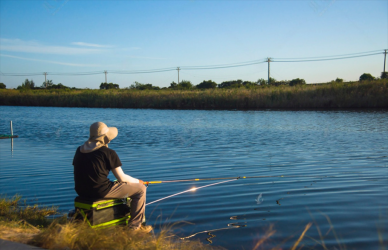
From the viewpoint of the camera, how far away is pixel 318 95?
3475 centimetres

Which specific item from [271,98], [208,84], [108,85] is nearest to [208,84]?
[208,84]

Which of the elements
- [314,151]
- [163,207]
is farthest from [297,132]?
[163,207]

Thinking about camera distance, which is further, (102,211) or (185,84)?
(185,84)

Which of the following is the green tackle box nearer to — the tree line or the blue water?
the blue water

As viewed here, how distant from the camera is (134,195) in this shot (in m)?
4.76

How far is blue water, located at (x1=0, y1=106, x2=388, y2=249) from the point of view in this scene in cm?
493

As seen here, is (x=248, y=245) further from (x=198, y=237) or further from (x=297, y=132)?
(x=297, y=132)

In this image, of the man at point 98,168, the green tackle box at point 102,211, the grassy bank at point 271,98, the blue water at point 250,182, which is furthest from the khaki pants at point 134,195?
the grassy bank at point 271,98

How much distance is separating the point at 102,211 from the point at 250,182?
4.02 metres

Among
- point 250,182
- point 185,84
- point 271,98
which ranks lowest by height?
point 250,182

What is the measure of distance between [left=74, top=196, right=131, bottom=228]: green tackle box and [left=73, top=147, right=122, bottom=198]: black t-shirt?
119 millimetres

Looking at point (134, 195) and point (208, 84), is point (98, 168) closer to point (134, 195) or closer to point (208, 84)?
point (134, 195)

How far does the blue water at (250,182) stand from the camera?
4926 millimetres

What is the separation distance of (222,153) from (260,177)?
12.5 feet
